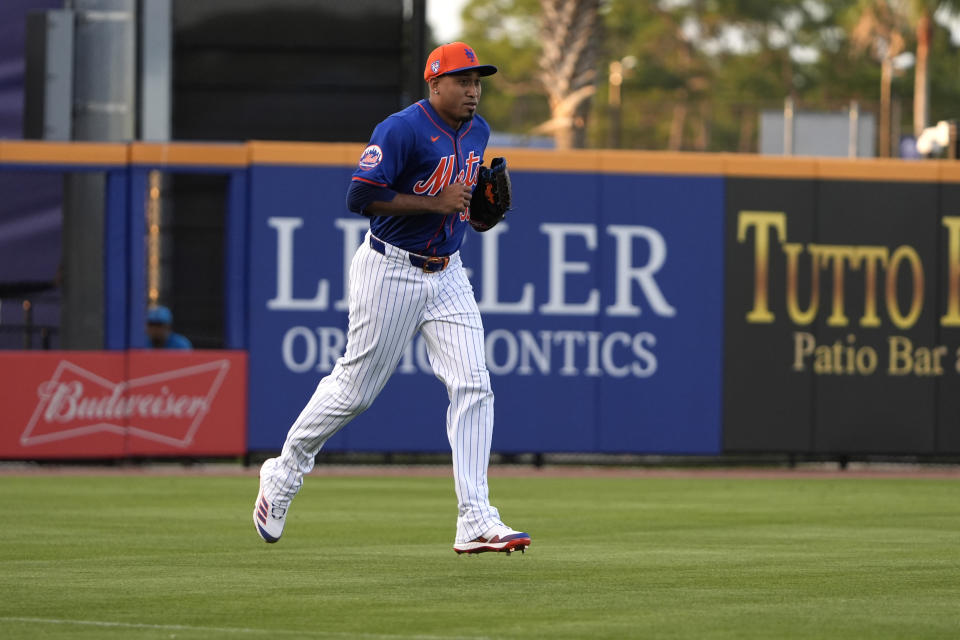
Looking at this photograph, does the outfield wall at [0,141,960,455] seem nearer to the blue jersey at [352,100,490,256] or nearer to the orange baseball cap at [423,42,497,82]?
the blue jersey at [352,100,490,256]

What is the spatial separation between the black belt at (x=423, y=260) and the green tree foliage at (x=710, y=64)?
49.5 meters

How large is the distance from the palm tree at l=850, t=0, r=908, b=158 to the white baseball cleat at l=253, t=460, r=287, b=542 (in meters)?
47.6

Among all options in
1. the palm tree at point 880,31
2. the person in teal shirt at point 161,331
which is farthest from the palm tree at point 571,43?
the palm tree at point 880,31

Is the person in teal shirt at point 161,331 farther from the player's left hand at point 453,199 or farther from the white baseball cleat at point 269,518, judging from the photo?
the player's left hand at point 453,199

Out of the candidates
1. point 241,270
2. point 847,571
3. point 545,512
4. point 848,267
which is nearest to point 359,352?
point 847,571

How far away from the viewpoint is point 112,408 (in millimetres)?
16844

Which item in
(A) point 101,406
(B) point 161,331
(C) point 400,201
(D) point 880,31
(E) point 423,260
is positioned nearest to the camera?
(C) point 400,201

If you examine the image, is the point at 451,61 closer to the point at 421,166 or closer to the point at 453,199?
the point at 421,166

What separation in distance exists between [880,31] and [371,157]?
2028 inches

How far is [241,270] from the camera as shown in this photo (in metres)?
17.5

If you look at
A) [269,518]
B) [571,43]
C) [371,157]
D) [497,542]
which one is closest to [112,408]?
[269,518]

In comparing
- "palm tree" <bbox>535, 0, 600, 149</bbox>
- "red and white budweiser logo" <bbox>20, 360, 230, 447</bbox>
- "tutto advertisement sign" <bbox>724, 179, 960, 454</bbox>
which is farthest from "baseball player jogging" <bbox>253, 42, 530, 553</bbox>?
"palm tree" <bbox>535, 0, 600, 149</bbox>

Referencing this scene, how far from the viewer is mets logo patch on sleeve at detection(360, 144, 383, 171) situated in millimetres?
7980

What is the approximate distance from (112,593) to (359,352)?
1.74m
